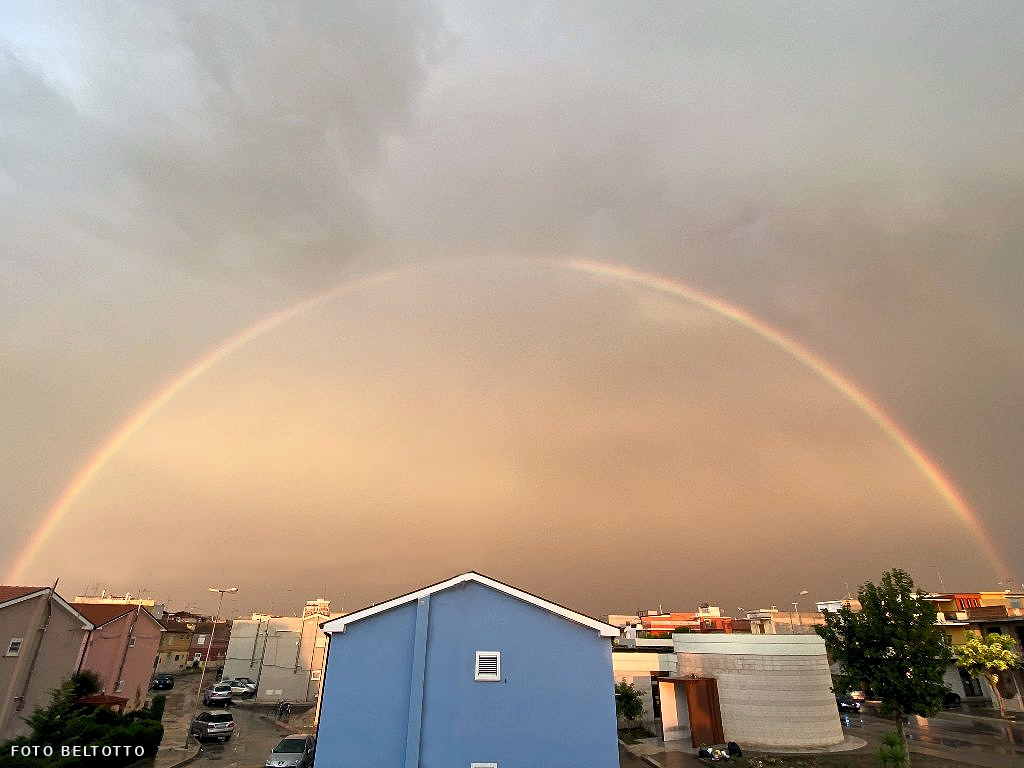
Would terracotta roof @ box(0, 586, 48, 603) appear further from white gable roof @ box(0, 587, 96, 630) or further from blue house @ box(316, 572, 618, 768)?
blue house @ box(316, 572, 618, 768)

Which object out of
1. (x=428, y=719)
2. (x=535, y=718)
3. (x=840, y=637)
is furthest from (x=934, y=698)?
(x=428, y=719)

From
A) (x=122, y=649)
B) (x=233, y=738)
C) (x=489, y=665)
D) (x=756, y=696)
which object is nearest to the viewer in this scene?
(x=489, y=665)

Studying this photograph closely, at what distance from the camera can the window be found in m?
22.5

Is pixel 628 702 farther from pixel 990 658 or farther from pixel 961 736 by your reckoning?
pixel 990 658

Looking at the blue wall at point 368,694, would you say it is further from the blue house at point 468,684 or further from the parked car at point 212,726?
the parked car at point 212,726

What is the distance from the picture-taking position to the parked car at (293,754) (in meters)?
26.1

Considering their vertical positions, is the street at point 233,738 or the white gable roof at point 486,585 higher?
the white gable roof at point 486,585

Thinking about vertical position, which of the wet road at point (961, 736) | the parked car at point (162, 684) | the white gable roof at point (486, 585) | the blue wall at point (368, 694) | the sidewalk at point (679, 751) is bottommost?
the sidewalk at point (679, 751)

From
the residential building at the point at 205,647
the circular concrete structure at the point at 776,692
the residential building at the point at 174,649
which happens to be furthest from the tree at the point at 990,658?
the residential building at the point at 205,647

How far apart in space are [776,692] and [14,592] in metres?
49.9

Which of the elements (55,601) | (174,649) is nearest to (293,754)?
(55,601)

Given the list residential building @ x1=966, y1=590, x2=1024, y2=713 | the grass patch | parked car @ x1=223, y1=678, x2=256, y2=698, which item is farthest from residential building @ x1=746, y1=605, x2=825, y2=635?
parked car @ x1=223, y1=678, x2=256, y2=698

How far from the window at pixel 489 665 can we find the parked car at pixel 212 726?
25.8m

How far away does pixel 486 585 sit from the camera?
2384cm
